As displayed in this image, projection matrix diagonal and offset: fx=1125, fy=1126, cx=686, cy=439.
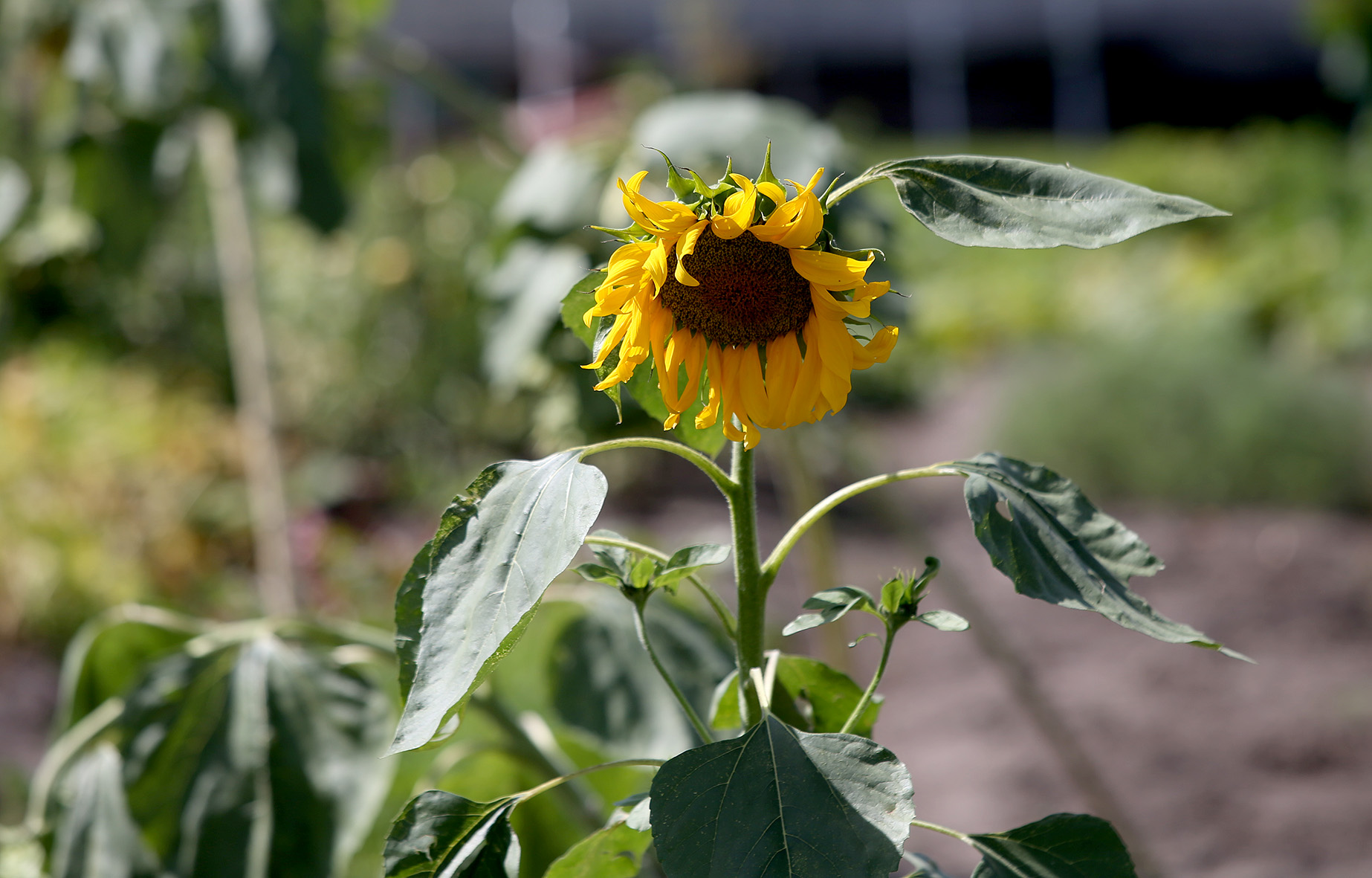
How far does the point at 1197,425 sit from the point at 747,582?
167 inches

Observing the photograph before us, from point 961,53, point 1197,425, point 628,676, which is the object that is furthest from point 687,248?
point 961,53

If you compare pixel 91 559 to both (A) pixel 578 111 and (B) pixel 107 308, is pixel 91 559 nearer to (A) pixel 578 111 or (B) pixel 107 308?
(B) pixel 107 308

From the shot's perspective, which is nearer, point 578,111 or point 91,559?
point 91,559

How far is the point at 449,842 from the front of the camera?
61 cm

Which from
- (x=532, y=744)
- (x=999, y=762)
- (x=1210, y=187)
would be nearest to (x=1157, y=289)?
(x=1210, y=187)

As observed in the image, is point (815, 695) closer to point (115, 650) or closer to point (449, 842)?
point (449, 842)

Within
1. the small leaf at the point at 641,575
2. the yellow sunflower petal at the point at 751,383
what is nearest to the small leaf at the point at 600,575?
the small leaf at the point at 641,575

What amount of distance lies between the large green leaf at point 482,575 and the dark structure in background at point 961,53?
14274mm

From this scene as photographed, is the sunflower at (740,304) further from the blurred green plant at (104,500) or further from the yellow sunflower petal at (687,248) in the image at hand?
the blurred green plant at (104,500)

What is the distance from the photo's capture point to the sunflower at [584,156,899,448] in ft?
1.69

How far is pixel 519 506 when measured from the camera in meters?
0.54

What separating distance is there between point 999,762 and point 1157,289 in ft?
15.0

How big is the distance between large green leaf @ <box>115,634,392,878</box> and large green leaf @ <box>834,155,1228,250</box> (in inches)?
26.6

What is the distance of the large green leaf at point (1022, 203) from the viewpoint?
0.50m
